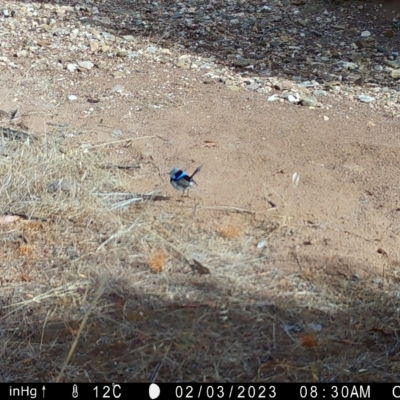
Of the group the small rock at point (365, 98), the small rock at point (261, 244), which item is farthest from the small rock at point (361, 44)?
the small rock at point (261, 244)

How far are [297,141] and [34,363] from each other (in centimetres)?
203

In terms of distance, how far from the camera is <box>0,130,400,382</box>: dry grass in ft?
7.44

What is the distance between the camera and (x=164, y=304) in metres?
2.51

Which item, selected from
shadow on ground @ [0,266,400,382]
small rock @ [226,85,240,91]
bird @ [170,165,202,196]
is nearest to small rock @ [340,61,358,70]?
small rock @ [226,85,240,91]

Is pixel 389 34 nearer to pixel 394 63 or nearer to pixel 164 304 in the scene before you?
pixel 394 63

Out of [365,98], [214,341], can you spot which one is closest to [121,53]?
[365,98]

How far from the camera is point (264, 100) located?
428 cm

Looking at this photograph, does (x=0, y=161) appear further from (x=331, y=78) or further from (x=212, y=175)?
(x=331, y=78)

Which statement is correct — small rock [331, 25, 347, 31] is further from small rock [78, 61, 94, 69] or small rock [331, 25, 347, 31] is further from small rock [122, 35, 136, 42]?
small rock [78, 61, 94, 69]

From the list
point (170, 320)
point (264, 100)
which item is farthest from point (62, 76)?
point (170, 320)
